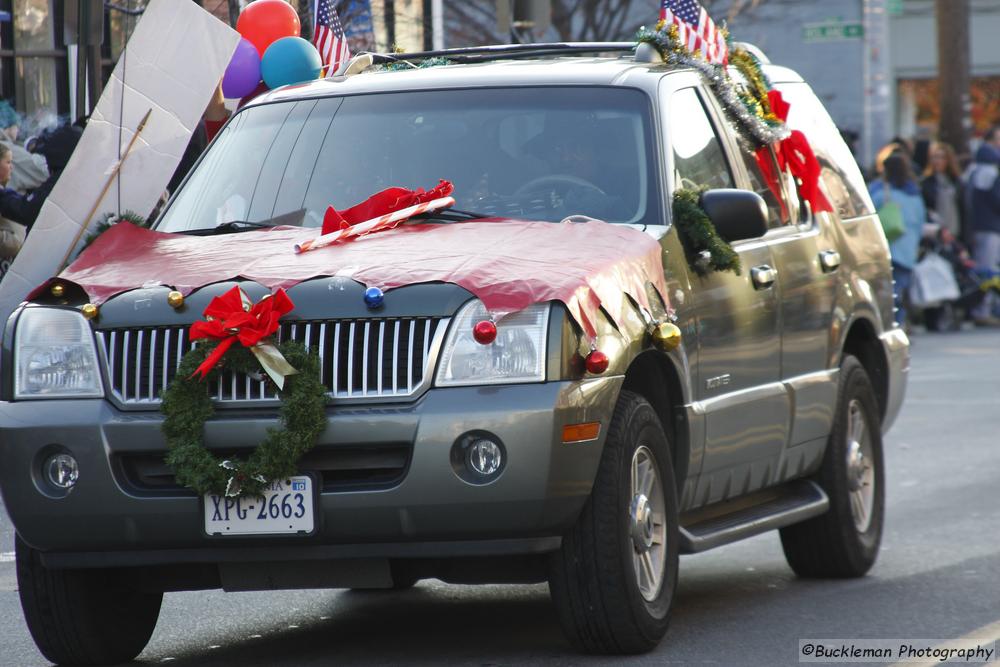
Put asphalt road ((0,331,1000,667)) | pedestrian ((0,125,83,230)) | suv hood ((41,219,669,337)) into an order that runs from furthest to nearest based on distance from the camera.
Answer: pedestrian ((0,125,83,230)) → asphalt road ((0,331,1000,667)) → suv hood ((41,219,669,337))

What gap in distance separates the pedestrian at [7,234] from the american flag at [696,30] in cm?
519

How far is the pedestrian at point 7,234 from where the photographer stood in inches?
482

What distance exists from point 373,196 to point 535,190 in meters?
0.54

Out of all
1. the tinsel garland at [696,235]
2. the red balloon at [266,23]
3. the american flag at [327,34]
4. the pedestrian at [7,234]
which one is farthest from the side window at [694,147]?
the pedestrian at [7,234]

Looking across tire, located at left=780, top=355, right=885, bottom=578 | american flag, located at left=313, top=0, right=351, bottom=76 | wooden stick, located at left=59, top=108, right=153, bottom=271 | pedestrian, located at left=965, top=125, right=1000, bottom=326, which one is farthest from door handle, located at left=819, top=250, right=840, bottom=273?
pedestrian, located at left=965, top=125, right=1000, bottom=326

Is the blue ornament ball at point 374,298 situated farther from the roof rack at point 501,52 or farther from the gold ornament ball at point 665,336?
the roof rack at point 501,52

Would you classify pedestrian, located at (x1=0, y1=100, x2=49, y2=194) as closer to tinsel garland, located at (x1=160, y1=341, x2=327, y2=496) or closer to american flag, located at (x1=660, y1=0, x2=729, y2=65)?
american flag, located at (x1=660, y1=0, x2=729, y2=65)

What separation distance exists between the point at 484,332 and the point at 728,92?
2557mm

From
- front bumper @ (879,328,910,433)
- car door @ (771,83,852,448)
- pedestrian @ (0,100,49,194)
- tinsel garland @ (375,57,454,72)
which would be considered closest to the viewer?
car door @ (771,83,852,448)

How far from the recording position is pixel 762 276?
7.23 meters

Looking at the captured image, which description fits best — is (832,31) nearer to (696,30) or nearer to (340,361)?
(696,30)

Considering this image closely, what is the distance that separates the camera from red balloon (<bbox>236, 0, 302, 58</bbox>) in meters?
11.7

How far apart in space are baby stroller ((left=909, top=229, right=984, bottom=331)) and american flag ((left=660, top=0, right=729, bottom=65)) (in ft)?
45.4

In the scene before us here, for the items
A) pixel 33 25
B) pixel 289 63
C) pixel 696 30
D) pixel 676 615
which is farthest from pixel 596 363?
pixel 33 25
